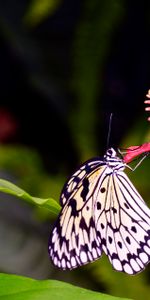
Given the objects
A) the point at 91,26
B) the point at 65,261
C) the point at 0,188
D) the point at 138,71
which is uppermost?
the point at 91,26

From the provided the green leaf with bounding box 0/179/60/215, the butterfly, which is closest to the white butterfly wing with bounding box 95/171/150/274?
the butterfly

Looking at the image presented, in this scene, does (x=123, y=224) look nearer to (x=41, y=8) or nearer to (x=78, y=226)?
(x=78, y=226)

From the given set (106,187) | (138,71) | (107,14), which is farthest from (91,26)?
(106,187)

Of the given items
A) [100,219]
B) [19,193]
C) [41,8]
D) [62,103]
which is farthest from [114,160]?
[62,103]

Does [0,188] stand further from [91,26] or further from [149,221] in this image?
[91,26]

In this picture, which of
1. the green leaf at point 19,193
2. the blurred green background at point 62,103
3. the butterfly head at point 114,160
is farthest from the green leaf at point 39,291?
the blurred green background at point 62,103

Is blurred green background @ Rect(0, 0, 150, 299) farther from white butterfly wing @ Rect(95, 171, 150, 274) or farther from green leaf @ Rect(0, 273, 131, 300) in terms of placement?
green leaf @ Rect(0, 273, 131, 300)

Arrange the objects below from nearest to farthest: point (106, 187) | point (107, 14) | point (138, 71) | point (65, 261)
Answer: point (65, 261), point (106, 187), point (107, 14), point (138, 71)
